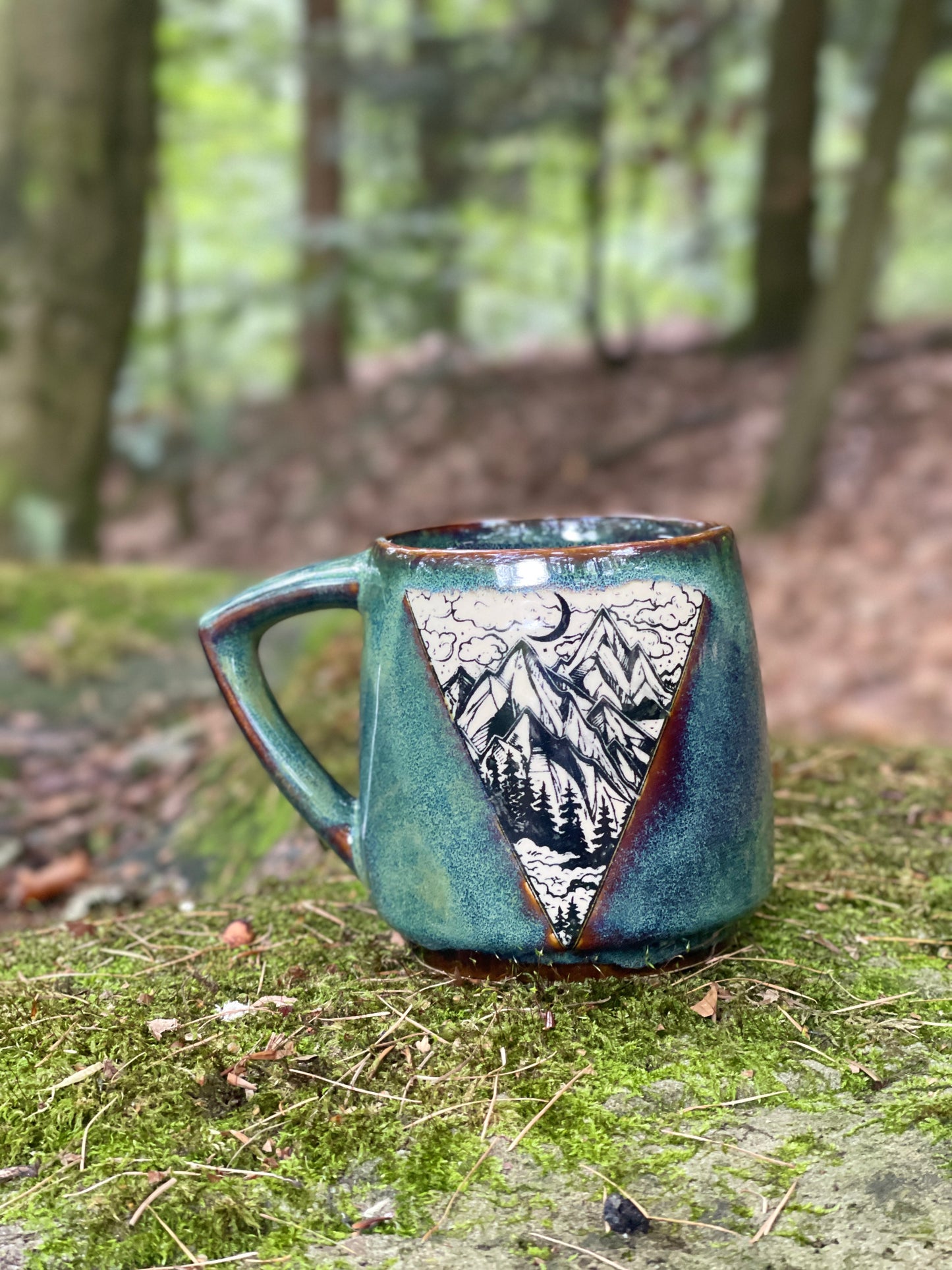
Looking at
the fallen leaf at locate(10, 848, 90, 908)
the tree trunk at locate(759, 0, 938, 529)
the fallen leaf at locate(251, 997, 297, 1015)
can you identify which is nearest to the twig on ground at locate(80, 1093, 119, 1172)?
the fallen leaf at locate(251, 997, 297, 1015)

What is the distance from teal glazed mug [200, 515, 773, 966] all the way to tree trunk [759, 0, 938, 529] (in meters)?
5.96

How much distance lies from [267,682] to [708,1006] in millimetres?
705

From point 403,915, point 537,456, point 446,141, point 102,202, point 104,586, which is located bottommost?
point 403,915

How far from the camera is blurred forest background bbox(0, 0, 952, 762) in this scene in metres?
5.63

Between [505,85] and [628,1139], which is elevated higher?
[505,85]

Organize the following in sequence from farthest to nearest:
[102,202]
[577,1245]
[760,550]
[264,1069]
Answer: [760,550], [102,202], [264,1069], [577,1245]

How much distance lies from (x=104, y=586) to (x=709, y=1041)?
3509 mm

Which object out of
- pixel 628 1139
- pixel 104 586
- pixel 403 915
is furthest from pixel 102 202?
pixel 628 1139

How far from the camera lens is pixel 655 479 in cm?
875

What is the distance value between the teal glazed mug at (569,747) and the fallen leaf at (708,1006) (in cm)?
6

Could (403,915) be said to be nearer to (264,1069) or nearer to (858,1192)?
(264,1069)

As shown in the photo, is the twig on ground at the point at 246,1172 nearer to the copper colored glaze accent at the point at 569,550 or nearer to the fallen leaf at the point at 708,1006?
the fallen leaf at the point at 708,1006

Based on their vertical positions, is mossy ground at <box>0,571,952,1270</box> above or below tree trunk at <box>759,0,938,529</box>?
below

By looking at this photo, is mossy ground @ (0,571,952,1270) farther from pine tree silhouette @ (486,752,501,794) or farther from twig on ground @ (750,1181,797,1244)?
pine tree silhouette @ (486,752,501,794)
